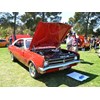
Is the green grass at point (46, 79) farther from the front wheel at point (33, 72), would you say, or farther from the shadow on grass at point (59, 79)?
the front wheel at point (33, 72)

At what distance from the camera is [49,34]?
6.74 metres

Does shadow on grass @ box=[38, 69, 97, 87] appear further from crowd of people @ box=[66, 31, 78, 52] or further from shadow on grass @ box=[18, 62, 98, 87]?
crowd of people @ box=[66, 31, 78, 52]

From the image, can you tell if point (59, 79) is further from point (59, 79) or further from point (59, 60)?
point (59, 60)

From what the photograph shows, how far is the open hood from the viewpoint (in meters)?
6.10

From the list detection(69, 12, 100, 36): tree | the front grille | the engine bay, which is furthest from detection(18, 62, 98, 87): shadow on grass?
detection(69, 12, 100, 36): tree

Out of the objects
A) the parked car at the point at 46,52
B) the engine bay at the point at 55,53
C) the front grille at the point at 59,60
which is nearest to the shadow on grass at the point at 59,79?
the parked car at the point at 46,52

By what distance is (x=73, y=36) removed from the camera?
925 cm

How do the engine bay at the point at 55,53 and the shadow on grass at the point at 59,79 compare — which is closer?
the shadow on grass at the point at 59,79

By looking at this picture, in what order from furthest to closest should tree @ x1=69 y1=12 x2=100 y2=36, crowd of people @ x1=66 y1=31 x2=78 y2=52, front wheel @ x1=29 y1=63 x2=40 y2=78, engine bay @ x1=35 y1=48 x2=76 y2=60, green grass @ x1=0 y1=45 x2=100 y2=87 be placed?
1. tree @ x1=69 y1=12 x2=100 y2=36
2. crowd of people @ x1=66 y1=31 x2=78 y2=52
3. engine bay @ x1=35 y1=48 x2=76 y2=60
4. front wheel @ x1=29 y1=63 x2=40 y2=78
5. green grass @ x1=0 y1=45 x2=100 y2=87

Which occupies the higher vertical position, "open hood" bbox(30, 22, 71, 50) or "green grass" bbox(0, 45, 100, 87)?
"open hood" bbox(30, 22, 71, 50)

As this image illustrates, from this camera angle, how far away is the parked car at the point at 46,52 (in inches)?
226

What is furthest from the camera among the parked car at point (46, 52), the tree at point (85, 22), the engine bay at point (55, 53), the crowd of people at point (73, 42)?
the tree at point (85, 22)

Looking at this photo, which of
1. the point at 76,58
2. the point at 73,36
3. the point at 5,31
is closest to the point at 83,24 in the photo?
the point at 5,31
